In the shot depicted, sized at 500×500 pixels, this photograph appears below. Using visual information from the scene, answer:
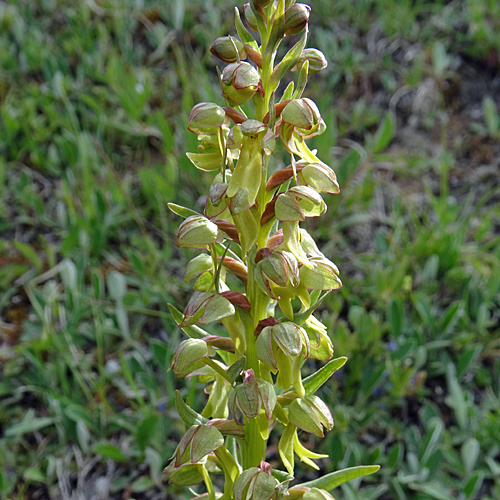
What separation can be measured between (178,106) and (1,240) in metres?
1.58

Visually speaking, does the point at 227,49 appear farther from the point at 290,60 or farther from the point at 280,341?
the point at 280,341

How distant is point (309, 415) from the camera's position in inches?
45.6

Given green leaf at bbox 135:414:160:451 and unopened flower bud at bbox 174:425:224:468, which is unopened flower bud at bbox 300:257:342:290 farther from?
green leaf at bbox 135:414:160:451

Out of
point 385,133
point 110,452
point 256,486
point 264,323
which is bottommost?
point 110,452

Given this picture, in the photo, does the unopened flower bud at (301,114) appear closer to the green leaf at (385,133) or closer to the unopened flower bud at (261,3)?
the unopened flower bud at (261,3)

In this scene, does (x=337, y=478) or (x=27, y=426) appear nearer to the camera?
(x=337, y=478)

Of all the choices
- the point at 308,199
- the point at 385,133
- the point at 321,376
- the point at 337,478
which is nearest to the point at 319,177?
the point at 308,199

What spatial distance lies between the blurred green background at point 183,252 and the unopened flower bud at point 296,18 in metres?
0.91

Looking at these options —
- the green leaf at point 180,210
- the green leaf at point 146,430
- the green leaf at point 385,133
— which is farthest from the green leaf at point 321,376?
the green leaf at point 385,133

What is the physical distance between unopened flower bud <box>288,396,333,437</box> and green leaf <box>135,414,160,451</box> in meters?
1.03

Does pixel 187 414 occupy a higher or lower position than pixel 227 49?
lower

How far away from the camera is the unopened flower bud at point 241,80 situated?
41.3 inches

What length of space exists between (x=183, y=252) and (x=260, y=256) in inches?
71.6

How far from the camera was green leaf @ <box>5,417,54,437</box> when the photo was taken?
7.23 ft
